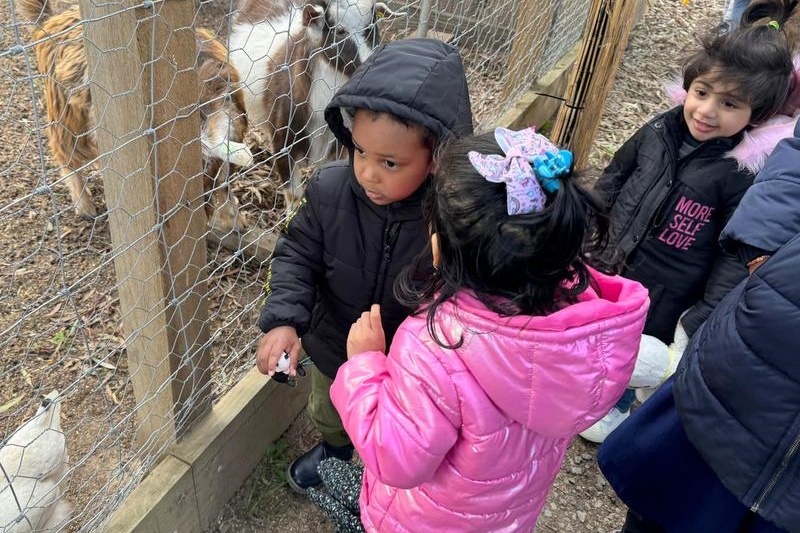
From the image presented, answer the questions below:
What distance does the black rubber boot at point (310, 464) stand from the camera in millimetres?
1854

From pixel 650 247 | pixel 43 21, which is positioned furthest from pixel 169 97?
pixel 43 21

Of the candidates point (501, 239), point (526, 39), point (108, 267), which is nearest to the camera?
point (501, 239)

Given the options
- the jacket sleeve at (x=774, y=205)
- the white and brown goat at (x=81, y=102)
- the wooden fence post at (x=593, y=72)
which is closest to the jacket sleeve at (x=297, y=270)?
the white and brown goat at (x=81, y=102)

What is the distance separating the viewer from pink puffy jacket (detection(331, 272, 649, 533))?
3.15 ft

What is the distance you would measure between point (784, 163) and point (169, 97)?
1099 millimetres

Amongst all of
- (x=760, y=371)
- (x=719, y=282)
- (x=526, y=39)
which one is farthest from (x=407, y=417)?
(x=526, y=39)

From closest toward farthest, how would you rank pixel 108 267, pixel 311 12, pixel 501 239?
pixel 501 239 → pixel 108 267 → pixel 311 12

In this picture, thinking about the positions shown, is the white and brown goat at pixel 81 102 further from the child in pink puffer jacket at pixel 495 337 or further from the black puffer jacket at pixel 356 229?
the child in pink puffer jacket at pixel 495 337

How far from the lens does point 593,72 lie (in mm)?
Answer: 2688

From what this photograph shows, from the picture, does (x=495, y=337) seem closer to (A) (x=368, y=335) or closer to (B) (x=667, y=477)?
(A) (x=368, y=335)

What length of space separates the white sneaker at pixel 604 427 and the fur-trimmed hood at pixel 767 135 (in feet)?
→ 3.10

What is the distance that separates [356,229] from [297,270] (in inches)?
6.5

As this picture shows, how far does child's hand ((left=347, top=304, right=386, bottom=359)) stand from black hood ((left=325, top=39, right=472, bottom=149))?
0.36m

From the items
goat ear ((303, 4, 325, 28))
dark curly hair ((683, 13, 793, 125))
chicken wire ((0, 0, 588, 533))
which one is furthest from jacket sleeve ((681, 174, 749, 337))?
goat ear ((303, 4, 325, 28))
